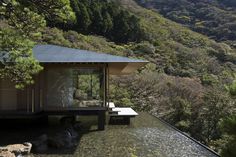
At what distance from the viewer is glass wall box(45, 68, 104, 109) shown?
48.6 ft

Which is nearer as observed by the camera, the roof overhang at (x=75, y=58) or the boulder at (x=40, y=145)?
the boulder at (x=40, y=145)

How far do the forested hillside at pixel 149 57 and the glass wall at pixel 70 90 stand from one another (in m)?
1.52

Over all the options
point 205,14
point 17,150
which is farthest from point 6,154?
point 205,14

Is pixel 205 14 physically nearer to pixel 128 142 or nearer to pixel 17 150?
pixel 128 142

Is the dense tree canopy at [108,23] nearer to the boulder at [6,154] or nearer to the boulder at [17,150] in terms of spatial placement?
the boulder at [17,150]

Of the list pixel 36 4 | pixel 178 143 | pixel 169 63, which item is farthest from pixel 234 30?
pixel 36 4

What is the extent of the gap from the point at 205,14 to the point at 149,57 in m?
36.2

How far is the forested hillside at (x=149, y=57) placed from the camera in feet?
26.6

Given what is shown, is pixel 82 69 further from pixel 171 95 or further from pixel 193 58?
pixel 193 58

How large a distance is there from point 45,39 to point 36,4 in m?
30.5

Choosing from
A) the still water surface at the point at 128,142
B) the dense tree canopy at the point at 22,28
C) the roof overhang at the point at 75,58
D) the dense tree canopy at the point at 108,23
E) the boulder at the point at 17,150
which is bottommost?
the still water surface at the point at 128,142

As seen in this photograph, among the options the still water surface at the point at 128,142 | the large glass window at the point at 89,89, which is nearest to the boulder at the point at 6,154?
the still water surface at the point at 128,142

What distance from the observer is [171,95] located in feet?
74.4

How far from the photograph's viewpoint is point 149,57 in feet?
134
